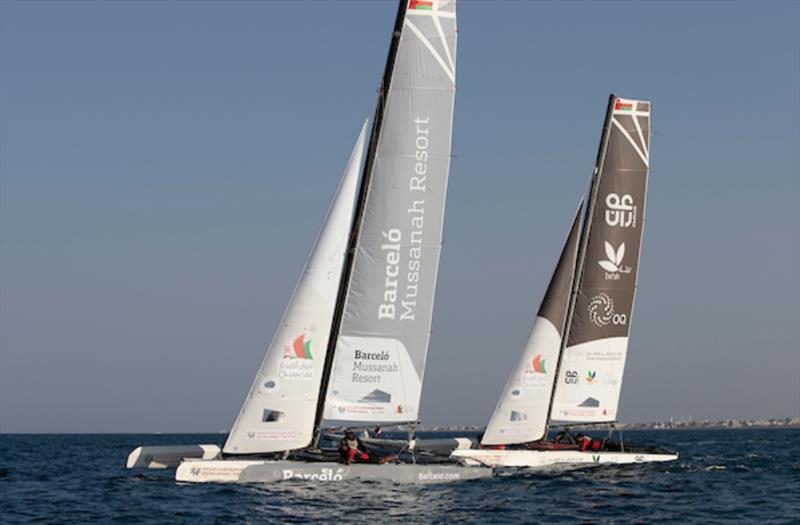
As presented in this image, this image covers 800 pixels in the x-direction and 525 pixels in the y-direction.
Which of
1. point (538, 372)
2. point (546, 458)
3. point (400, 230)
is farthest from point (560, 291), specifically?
point (400, 230)

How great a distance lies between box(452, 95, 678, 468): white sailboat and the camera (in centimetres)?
3697

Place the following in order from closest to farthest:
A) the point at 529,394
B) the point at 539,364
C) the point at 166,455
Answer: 1. the point at 166,455
2. the point at 529,394
3. the point at 539,364

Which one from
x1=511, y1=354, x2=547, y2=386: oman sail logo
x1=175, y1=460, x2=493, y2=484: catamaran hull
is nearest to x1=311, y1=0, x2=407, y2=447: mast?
x1=175, y1=460, x2=493, y2=484: catamaran hull

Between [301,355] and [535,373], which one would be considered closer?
[301,355]

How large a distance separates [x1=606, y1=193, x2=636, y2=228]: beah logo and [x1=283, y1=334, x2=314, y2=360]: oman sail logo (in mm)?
14009

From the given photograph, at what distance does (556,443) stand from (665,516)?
12.5 m

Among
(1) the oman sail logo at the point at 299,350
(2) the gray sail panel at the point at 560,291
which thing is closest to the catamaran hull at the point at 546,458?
(2) the gray sail panel at the point at 560,291

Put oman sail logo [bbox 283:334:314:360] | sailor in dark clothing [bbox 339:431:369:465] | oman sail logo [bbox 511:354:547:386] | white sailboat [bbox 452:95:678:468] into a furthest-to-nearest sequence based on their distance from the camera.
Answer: white sailboat [bbox 452:95:678:468] → oman sail logo [bbox 511:354:547:386] → oman sail logo [bbox 283:334:314:360] → sailor in dark clothing [bbox 339:431:369:465]

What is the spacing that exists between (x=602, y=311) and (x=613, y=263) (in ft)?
5.44

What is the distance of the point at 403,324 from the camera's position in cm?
2812

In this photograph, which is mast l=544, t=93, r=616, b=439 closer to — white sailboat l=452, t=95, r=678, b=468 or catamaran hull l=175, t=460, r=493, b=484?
white sailboat l=452, t=95, r=678, b=468

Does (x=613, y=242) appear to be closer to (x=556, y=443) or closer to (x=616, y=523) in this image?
(x=556, y=443)

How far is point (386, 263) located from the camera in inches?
1109

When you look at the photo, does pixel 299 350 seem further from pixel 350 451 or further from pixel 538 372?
pixel 538 372
